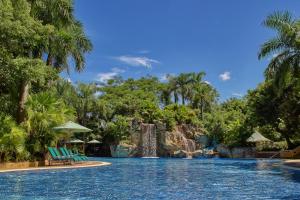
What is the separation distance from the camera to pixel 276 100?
31.3 m

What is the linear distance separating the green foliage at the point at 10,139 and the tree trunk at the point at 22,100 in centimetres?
177

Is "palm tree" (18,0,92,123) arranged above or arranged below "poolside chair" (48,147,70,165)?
above

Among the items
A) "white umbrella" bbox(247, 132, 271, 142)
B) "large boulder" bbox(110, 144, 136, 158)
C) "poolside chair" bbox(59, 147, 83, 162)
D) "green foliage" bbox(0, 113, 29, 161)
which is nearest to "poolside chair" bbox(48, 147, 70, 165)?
"poolside chair" bbox(59, 147, 83, 162)

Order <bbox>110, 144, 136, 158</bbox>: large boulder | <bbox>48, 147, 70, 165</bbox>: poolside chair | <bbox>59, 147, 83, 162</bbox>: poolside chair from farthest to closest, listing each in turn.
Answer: <bbox>110, 144, 136, 158</bbox>: large boulder
<bbox>59, 147, 83, 162</bbox>: poolside chair
<bbox>48, 147, 70, 165</bbox>: poolside chair

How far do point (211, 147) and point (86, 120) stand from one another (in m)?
14.5

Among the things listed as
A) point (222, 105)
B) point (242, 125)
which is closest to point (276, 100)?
point (242, 125)

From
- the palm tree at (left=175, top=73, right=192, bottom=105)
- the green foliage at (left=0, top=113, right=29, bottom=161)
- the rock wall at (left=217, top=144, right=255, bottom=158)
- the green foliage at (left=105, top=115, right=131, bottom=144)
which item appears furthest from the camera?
the palm tree at (left=175, top=73, right=192, bottom=105)

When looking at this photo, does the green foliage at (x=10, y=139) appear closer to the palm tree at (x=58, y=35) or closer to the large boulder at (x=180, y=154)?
the palm tree at (x=58, y=35)

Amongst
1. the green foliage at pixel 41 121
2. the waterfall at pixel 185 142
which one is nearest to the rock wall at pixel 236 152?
the waterfall at pixel 185 142

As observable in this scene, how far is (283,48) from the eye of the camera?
22.3 meters

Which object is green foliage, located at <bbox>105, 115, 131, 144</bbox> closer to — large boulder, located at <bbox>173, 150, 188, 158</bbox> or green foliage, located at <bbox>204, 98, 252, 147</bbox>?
large boulder, located at <bbox>173, 150, 188, 158</bbox>

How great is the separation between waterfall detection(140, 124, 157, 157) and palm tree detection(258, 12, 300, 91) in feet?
68.7

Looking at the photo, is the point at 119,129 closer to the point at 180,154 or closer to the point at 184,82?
the point at 180,154

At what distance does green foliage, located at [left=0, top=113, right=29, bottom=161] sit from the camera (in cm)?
1697
